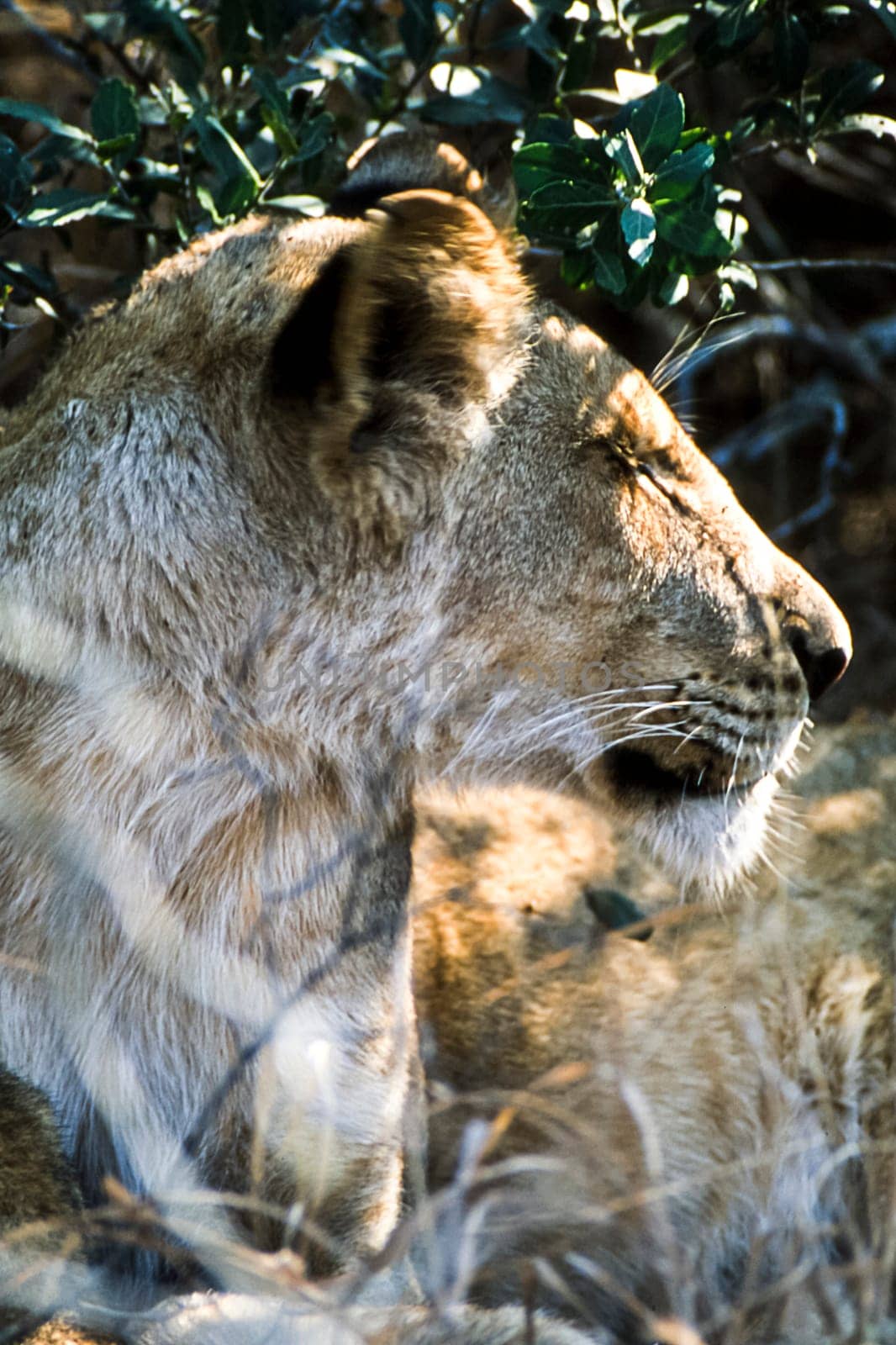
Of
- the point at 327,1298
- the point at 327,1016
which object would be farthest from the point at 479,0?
the point at 327,1298

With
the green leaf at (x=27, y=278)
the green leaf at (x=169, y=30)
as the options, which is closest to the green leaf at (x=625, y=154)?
the green leaf at (x=169, y=30)

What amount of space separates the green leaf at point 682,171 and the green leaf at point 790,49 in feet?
1.67

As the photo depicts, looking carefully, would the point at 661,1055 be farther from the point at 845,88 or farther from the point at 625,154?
the point at 845,88

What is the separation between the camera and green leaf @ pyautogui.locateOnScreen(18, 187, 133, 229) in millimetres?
2574

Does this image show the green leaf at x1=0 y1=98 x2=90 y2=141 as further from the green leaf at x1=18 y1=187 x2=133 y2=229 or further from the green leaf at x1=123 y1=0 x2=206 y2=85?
the green leaf at x1=123 y1=0 x2=206 y2=85

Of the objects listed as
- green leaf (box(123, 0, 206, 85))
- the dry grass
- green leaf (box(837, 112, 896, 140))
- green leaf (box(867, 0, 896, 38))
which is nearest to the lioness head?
the dry grass

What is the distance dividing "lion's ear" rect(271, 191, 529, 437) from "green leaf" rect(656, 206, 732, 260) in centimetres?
37

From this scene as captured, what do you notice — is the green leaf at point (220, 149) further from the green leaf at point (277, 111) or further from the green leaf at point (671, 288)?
the green leaf at point (671, 288)

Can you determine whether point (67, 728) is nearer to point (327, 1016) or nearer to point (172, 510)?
point (172, 510)

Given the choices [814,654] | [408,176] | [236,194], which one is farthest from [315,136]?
[814,654]

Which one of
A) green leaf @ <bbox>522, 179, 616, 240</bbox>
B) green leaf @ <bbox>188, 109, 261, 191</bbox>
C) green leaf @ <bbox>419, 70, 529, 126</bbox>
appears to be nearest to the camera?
green leaf @ <bbox>522, 179, 616, 240</bbox>

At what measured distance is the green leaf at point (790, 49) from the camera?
8.86 ft

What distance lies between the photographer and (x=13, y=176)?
101 inches

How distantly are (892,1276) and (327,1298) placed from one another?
1.26 meters
